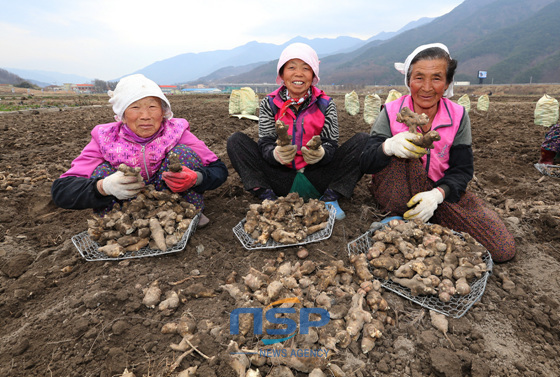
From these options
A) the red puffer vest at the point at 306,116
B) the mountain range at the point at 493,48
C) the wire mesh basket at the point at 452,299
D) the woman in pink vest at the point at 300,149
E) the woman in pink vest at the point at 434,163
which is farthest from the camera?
the mountain range at the point at 493,48

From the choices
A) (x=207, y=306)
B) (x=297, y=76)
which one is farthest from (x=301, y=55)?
(x=207, y=306)

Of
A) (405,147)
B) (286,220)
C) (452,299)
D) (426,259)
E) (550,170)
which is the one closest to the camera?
(452,299)

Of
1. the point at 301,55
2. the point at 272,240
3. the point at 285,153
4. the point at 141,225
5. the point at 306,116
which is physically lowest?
the point at 272,240

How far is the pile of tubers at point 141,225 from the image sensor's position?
79.7 inches

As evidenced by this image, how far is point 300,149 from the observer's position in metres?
2.63

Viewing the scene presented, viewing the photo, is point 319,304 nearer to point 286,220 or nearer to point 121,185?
point 286,220

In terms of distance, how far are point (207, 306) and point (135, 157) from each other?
1.29 m

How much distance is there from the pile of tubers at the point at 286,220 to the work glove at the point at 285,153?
0.29 metres

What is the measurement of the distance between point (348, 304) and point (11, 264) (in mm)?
2312

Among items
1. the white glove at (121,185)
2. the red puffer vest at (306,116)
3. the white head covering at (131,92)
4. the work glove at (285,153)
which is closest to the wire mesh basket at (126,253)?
the white glove at (121,185)

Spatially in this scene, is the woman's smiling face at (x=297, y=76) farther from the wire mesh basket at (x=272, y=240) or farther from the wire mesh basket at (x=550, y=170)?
the wire mesh basket at (x=550, y=170)

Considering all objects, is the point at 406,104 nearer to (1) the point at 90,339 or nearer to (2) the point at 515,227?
(2) the point at 515,227

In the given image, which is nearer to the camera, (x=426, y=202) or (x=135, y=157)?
(x=426, y=202)

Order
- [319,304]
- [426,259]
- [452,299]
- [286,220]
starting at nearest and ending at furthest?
[319,304]
[452,299]
[426,259]
[286,220]
